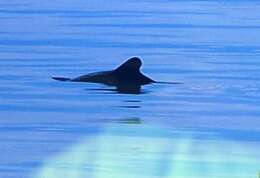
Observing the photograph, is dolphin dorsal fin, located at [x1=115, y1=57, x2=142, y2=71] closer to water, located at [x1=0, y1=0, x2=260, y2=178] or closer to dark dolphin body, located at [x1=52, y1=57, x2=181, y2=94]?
dark dolphin body, located at [x1=52, y1=57, x2=181, y2=94]

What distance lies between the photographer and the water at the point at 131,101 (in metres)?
11.0

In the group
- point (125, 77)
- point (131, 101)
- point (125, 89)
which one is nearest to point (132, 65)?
point (125, 77)

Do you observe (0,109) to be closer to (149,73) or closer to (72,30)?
(149,73)

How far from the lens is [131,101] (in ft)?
51.2

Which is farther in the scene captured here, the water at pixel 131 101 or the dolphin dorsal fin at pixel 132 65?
the dolphin dorsal fin at pixel 132 65

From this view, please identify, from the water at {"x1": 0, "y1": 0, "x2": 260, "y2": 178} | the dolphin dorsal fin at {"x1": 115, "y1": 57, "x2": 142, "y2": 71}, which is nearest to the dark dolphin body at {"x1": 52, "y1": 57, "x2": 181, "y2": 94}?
the dolphin dorsal fin at {"x1": 115, "y1": 57, "x2": 142, "y2": 71}

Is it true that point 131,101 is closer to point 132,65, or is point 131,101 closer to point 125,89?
point 125,89

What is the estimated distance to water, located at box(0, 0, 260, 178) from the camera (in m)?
11.0

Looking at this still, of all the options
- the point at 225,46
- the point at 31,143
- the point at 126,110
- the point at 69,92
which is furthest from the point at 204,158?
the point at 225,46

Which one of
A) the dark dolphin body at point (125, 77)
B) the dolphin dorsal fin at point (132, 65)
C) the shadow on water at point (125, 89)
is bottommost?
the shadow on water at point (125, 89)

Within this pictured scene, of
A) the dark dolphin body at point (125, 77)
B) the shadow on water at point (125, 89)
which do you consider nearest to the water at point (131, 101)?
the shadow on water at point (125, 89)

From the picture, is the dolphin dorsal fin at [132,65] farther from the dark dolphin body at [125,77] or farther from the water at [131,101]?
the water at [131,101]

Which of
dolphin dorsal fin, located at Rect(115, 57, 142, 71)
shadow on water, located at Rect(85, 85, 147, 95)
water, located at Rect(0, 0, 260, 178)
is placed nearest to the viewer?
water, located at Rect(0, 0, 260, 178)

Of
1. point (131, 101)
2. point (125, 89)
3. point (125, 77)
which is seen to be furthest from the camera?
point (125, 77)
